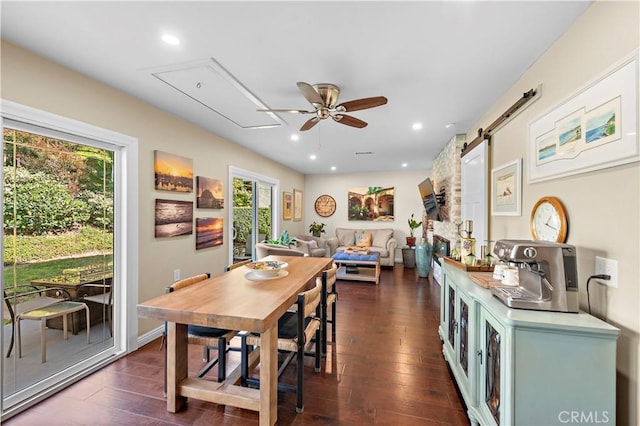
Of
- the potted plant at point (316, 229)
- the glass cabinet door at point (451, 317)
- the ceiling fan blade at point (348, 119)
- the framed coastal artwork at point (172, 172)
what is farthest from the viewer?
the potted plant at point (316, 229)

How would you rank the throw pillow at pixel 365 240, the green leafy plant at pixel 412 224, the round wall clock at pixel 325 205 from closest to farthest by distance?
1. the green leafy plant at pixel 412 224
2. the throw pillow at pixel 365 240
3. the round wall clock at pixel 325 205

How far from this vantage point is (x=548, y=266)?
1365 mm

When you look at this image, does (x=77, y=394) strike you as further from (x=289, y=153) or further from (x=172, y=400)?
(x=289, y=153)

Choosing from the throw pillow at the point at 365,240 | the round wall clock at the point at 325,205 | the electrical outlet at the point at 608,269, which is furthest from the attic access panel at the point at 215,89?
the round wall clock at the point at 325,205

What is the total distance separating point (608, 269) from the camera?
4.37 ft

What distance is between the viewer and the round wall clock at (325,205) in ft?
26.3

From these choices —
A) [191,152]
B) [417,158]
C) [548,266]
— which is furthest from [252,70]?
[417,158]

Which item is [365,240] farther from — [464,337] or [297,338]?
[297,338]

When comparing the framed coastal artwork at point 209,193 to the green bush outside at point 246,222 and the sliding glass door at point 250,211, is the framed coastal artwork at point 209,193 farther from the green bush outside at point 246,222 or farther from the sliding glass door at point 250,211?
the green bush outside at point 246,222

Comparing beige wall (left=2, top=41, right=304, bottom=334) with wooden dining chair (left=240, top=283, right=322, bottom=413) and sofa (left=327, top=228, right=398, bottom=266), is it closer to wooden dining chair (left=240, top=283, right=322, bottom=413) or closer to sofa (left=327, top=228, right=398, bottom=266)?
wooden dining chair (left=240, top=283, right=322, bottom=413)

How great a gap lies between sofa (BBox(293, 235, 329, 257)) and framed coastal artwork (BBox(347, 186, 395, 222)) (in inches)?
53.2

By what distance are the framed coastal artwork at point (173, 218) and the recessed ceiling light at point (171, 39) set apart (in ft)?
5.56

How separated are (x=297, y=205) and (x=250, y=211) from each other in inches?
93.5
